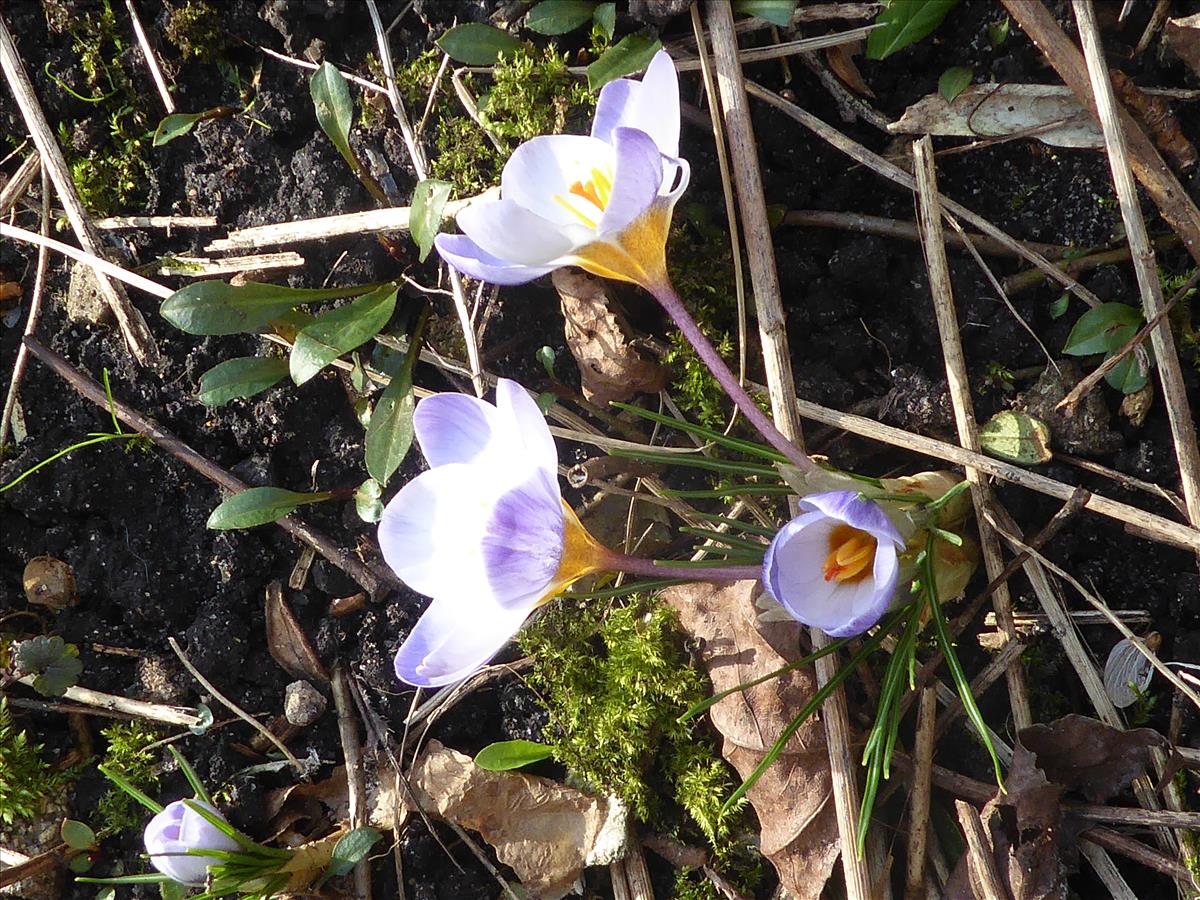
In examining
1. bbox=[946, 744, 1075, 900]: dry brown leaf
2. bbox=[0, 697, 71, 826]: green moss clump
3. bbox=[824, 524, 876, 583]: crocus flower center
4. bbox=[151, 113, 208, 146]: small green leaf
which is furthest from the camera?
bbox=[151, 113, 208, 146]: small green leaf

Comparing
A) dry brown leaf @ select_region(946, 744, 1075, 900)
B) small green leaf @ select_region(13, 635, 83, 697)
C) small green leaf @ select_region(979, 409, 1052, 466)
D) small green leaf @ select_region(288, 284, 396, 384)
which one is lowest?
dry brown leaf @ select_region(946, 744, 1075, 900)

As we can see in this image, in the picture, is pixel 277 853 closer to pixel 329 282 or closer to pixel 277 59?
pixel 329 282

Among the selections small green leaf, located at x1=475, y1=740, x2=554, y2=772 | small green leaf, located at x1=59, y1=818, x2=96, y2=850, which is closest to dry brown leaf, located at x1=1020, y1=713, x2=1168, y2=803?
small green leaf, located at x1=475, y1=740, x2=554, y2=772

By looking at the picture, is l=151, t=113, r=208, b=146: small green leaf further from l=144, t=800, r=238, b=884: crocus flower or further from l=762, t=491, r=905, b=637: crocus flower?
l=762, t=491, r=905, b=637: crocus flower

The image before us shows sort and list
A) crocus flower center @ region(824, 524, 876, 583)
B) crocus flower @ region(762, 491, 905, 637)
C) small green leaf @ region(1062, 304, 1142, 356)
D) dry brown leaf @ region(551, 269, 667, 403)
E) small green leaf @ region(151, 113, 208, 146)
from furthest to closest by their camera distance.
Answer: small green leaf @ region(151, 113, 208, 146)
dry brown leaf @ region(551, 269, 667, 403)
small green leaf @ region(1062, 304, 1142, 356)
crocus flower center @ region(824, 524, 876, 583)
crocus flower @ region(762, 491, 905, 637)

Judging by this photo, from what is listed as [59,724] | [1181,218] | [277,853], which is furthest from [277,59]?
[1181,218]

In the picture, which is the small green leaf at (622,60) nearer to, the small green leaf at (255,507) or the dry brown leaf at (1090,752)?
the small green leaf at (255,507)

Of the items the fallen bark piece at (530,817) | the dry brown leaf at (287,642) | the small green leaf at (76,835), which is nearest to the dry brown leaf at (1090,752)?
the fallen bark piece at (530,817)

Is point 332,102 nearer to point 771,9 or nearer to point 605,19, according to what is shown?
point 605,19
